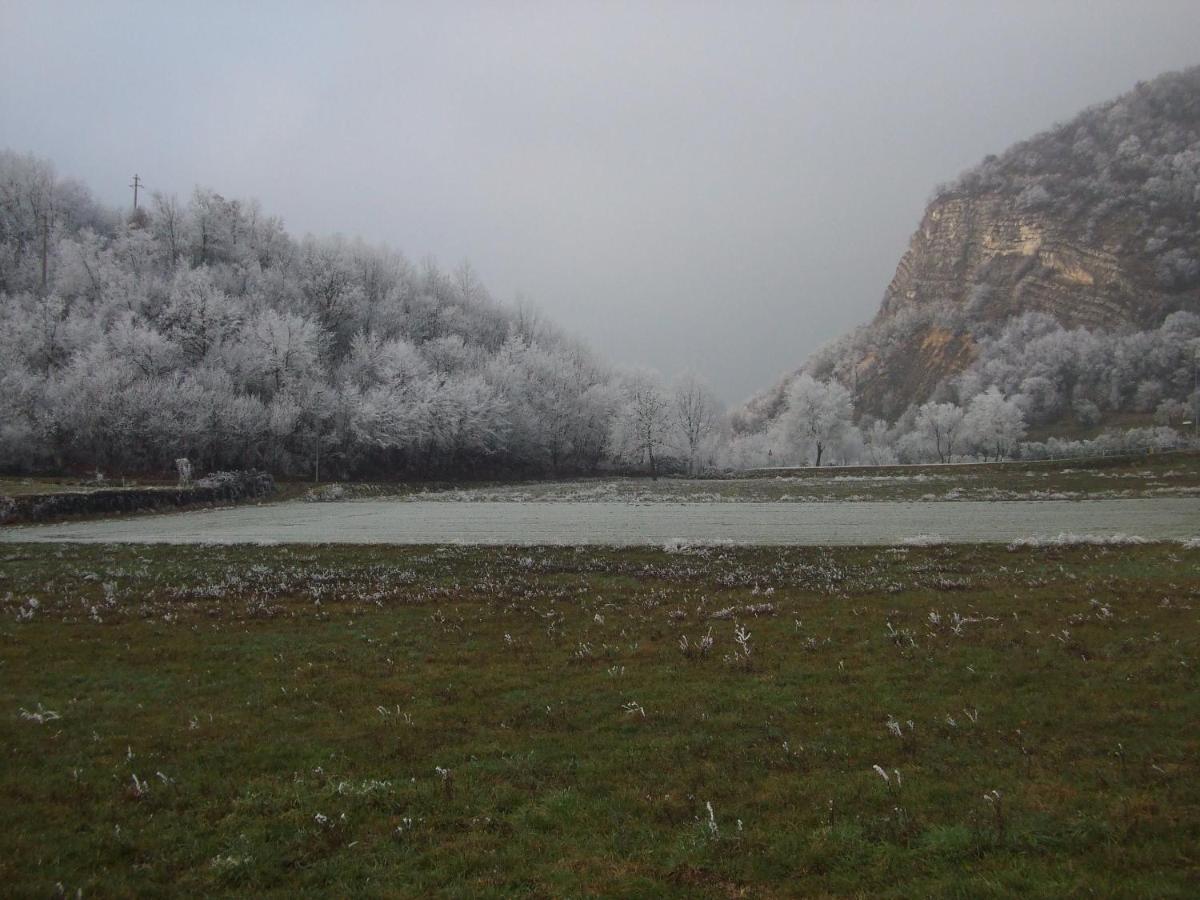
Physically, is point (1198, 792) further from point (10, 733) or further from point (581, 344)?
point (581, 344)

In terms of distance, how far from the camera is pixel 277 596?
74.9 ft

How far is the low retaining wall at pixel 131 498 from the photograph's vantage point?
48.2 m

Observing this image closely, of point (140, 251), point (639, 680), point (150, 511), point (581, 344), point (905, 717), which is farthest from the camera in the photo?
point (581, 344)

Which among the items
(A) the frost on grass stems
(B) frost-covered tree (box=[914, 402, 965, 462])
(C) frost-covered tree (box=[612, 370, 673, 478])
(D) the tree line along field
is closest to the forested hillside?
(C) frost-covered tree (box=[612, 370, 673, 478])

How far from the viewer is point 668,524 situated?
43.0m

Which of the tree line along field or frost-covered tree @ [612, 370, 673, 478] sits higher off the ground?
frost-covered tree @ [612, 370, 673, 478]

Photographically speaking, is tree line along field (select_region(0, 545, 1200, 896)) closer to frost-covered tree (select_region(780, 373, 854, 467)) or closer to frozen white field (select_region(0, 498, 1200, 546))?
frozen white field (select_region(0, 498, 1200, 546))

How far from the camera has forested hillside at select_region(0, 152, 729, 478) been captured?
89.1 metres

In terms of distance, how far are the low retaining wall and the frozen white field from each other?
10.3ft

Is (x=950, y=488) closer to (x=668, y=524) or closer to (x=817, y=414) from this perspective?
(x=668, y=524)

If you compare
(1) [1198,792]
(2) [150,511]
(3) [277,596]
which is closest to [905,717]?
(1) [1198,792]

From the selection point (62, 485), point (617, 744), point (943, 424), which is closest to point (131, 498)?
point (62, 485)

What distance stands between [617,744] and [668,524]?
32.8 m

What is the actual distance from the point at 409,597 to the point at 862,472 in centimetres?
9882
